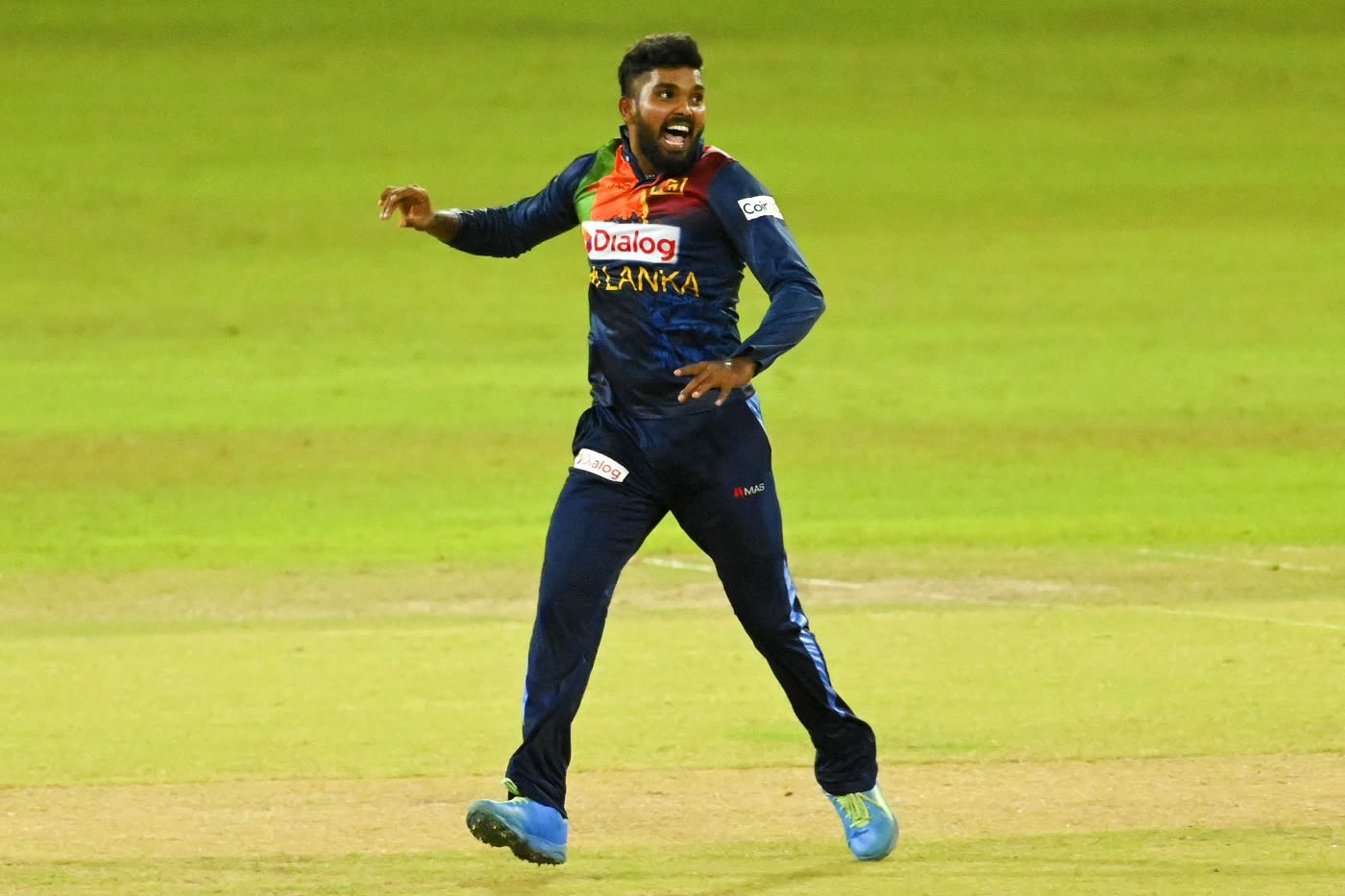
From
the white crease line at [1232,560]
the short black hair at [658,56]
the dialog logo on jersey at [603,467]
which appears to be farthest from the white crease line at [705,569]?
the short black hair at [658,56]

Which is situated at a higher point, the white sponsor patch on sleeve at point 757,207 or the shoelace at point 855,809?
the white sponsor patch on sleeve at point 757,207

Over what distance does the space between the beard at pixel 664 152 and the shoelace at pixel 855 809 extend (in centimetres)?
161

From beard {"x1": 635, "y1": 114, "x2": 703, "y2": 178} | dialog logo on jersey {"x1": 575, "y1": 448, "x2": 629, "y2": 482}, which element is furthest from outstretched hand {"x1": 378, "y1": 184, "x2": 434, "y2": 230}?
dialog logo on jersey {"x1": 575, "y1": 448, "x2": 629, "y2": 482}

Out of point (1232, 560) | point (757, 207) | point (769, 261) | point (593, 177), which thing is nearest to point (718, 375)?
point (769, 261)

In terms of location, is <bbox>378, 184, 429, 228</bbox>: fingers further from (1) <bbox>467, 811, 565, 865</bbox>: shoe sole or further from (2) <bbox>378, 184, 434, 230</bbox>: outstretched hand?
(1) <bbox>467, 811, 565, 865</bbox>: shoe sole

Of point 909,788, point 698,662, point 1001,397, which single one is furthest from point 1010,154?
point 909,788

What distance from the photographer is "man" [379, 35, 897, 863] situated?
592cm

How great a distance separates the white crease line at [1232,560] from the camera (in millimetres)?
13133

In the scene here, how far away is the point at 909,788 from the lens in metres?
7.18

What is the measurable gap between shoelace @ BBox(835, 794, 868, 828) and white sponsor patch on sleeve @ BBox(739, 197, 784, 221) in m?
1.47

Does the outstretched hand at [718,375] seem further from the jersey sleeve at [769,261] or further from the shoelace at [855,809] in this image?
the shoelace at [855,809]

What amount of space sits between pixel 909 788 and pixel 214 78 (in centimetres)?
2018

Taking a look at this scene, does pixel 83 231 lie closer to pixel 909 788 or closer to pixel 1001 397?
pixel 1001 397

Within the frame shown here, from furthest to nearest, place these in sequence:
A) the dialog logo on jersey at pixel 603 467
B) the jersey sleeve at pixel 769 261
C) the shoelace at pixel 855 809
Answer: the shoelace at pixel 855 809 → the dialog logo on jersey at pixel 603 467 → the jersey sleeve at pixel 769 261
